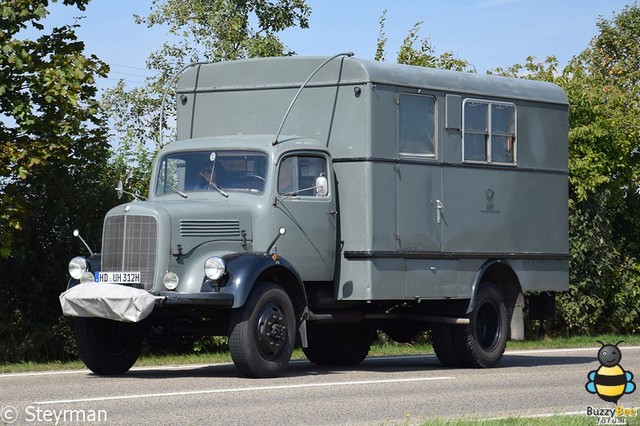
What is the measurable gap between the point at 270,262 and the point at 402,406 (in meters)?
3.25

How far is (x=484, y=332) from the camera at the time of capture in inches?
721

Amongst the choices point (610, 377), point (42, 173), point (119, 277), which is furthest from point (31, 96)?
point (610, 377)

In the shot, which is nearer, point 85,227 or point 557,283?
point 557,283

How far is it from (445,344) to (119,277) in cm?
485

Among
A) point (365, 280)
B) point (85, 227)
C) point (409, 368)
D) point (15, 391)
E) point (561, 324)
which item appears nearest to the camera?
point (15, 391)

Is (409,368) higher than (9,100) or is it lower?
lower

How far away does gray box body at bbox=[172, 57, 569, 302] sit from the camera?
651 inches

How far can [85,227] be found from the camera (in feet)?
68.6

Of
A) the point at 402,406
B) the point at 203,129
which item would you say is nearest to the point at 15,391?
the point at 402,406

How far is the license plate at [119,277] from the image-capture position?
49.2 feet

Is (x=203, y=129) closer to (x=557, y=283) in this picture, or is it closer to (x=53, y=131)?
(x=53, y=131)

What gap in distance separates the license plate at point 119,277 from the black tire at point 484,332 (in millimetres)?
4714

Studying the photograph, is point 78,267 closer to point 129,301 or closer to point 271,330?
point 129,301

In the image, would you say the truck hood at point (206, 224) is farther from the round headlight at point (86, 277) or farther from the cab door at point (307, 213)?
the round headlight at point (86, 277)
